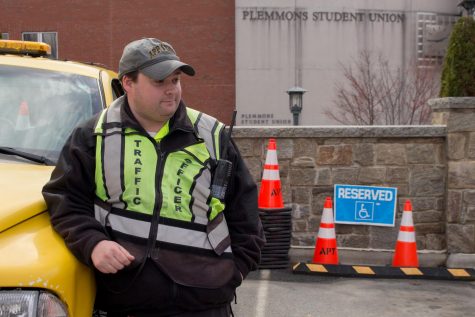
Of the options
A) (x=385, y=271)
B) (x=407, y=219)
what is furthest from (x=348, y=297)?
(x=407, y=219)

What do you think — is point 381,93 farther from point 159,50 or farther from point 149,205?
point 149,205

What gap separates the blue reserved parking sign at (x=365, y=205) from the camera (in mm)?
8012

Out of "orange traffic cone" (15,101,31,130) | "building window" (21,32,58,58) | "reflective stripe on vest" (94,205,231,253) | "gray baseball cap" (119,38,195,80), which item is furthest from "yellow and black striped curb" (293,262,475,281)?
"building window" (21,32,58,58)

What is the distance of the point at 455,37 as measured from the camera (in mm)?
8086

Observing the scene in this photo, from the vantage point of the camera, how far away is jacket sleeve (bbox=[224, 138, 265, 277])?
8.52ft

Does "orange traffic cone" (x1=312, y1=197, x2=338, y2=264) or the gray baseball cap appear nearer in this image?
the gray baseball cap

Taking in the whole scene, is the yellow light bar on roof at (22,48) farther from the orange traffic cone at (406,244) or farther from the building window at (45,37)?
the building window at (45,37)

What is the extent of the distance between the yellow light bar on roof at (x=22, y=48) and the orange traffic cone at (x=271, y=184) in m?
3.69

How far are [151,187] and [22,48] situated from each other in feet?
7.22

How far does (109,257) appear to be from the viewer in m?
2.23

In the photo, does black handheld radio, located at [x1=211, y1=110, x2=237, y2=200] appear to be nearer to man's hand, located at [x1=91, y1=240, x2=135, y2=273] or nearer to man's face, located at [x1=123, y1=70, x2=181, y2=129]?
man's face, located at [x1=123, y1=70, x2=181, y2=129]

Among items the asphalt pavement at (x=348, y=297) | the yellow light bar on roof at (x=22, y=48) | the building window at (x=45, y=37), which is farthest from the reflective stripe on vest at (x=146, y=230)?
the building window at (x=45, y=37)

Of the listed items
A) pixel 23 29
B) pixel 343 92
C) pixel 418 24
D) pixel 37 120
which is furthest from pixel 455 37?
pixel 23 29

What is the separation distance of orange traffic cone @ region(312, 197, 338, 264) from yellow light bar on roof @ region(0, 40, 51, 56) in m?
4.24
